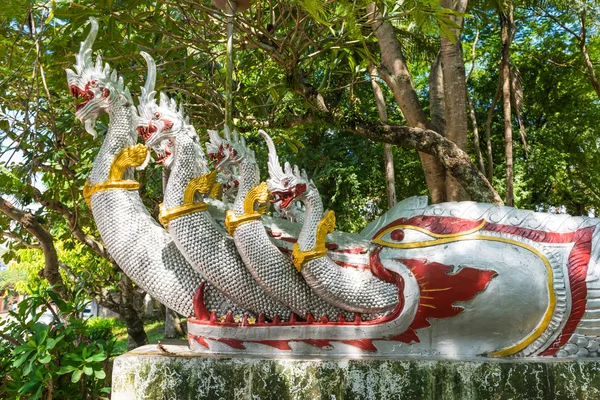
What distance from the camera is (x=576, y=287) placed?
3.75 metres

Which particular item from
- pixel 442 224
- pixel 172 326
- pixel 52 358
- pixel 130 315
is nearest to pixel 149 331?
pixel 172 326

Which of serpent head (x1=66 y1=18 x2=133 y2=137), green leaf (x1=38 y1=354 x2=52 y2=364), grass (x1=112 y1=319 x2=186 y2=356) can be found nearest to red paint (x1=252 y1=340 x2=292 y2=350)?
green leaf (x1=38 y1=354 x2=52 y2=364)

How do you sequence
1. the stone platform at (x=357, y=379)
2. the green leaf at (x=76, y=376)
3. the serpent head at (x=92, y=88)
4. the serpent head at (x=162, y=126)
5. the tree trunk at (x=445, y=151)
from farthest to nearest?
the tree trunk at (x=445, y=151) → the green leaf at (x=76, y=376) → the serpent head at (x=92, y=88) → the serpent head at (x=162, y=126) → the stone platform at (x=357, y=379)

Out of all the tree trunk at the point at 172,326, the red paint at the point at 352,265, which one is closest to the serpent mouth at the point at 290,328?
the red paint at the point at 352,265

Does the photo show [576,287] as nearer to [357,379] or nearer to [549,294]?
[549,294]

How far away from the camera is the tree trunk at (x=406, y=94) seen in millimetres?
7062

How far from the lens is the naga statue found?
3.77 m

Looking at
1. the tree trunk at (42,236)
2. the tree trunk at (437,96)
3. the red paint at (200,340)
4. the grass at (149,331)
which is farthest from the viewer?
the grass at (149,331)

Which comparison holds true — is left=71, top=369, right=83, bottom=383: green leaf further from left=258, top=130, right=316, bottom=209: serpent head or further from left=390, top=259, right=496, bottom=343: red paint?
left=390, top=259, right=496, bottom=343: red paint

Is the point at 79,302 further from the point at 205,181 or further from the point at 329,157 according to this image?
the point at 329,157

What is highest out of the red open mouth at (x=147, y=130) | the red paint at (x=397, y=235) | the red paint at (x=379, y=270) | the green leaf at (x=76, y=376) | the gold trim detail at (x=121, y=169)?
the red open mouth at (x=147, y=130)

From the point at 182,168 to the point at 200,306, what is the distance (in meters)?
1.03

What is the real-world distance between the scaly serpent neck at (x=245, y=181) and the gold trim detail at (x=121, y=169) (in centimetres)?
79

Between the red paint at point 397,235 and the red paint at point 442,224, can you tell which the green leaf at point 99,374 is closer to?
the red paint at point 397,235
